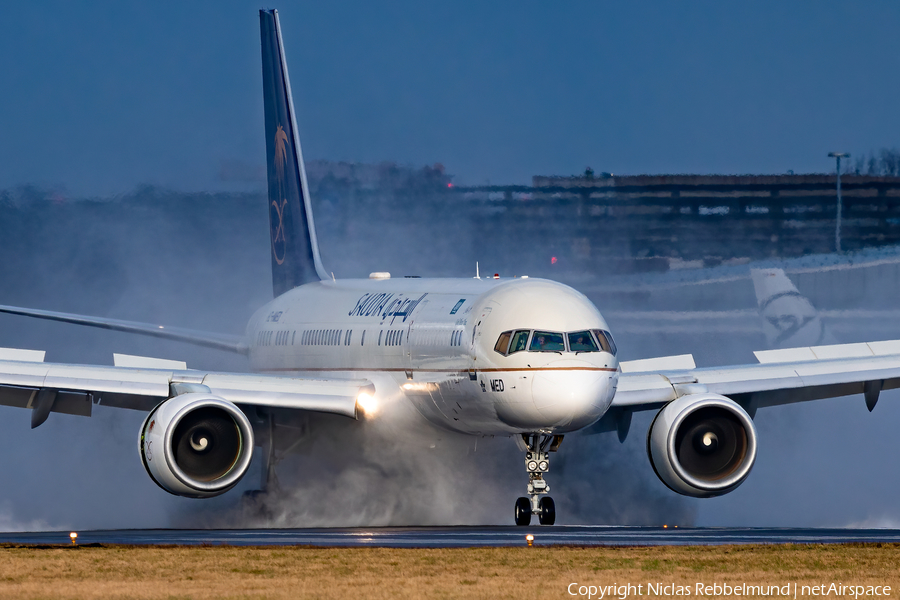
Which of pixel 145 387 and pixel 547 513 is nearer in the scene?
pixel 547 513

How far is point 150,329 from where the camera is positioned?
33.6 meters

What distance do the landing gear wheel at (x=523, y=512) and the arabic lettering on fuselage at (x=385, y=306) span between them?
171 inches

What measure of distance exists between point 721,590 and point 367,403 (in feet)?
40.7

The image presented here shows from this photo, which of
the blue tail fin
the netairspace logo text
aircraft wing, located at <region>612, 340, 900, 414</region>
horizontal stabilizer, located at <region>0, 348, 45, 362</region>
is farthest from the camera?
the blue tail fin

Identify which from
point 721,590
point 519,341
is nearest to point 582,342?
point 519,341

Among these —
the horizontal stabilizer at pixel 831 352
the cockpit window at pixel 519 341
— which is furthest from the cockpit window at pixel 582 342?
the horizontal stabilizer at pixel 831 352

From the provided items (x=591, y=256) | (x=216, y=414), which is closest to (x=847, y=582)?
(x=216, y=414)

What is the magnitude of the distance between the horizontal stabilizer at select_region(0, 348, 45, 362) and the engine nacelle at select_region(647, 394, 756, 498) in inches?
381

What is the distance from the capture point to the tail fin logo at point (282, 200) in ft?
126

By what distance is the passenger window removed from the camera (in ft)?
81.6

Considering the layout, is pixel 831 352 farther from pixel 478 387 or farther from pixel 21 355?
pixel 21 355

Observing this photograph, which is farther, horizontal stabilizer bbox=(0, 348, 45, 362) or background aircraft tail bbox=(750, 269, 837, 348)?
background aircraft tail bbox=(750, 269, 837, 348)

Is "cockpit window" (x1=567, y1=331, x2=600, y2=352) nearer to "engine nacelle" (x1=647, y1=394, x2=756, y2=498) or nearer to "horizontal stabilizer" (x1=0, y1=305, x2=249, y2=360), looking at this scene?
"engine nacelle" (x1=647, y1=394, x2=756, y2=498)

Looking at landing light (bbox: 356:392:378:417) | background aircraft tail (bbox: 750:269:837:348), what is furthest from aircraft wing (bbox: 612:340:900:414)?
background aircraft tail (bbox: 750:269:837:348)
